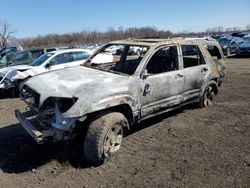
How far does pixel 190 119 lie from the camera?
6379mm

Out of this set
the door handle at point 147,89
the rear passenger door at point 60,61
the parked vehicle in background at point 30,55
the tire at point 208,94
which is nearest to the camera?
the door handle at point 147,89

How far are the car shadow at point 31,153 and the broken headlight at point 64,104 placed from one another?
2.78 feet

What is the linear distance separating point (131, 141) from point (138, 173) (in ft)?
3.89

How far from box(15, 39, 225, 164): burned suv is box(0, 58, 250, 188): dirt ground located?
39 cm

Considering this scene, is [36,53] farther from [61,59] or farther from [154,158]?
[154,158]

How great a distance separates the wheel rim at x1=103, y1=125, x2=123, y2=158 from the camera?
14.6 ft

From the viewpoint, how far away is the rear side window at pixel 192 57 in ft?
21.4

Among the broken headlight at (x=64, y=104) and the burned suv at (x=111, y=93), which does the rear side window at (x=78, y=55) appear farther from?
the broken headlight at (x=64, y=104)

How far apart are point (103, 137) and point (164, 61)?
2719 mm

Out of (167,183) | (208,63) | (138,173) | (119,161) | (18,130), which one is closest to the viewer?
(167,183)

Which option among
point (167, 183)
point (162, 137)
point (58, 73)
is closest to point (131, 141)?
point (162, 137)

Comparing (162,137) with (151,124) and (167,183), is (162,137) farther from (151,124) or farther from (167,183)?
(167,183)

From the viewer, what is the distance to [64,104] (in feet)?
14.6

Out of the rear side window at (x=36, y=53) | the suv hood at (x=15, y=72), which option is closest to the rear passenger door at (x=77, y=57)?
the suv hood at (x=15, y=72)
